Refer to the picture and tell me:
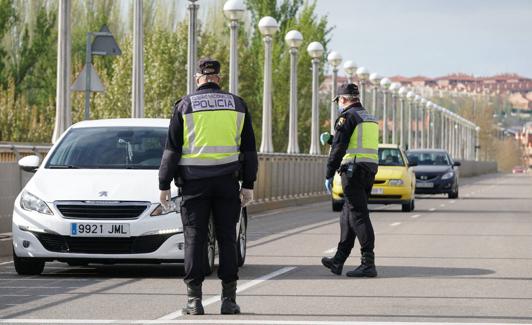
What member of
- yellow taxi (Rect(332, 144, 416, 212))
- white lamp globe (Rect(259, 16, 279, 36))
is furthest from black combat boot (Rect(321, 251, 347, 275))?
white lamp globe (Rect(259, 16, 279, 36))

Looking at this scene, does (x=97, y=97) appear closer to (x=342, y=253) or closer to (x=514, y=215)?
(x=514, y=215)

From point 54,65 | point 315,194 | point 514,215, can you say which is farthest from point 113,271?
point 54,65

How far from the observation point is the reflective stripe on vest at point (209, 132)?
11.2m

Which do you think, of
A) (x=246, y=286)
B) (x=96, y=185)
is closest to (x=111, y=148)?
(x=96, y=185)

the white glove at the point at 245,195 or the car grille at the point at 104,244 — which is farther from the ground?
the white glove at the point at 245,195

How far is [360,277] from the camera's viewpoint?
48.4 feet

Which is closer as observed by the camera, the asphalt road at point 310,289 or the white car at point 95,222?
the asphalt road at point 310,289

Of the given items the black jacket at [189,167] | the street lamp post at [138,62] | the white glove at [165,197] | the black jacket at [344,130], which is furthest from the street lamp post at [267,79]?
the white glove at [165,197]

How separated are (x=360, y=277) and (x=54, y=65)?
231ft

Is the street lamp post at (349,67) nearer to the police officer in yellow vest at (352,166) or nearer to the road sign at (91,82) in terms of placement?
the road sign at (91,82)

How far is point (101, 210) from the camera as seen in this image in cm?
1416

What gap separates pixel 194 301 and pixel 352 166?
4354mm

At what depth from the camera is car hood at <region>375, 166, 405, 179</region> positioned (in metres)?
34.3

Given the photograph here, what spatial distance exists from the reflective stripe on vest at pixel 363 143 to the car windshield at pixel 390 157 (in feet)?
65.7
